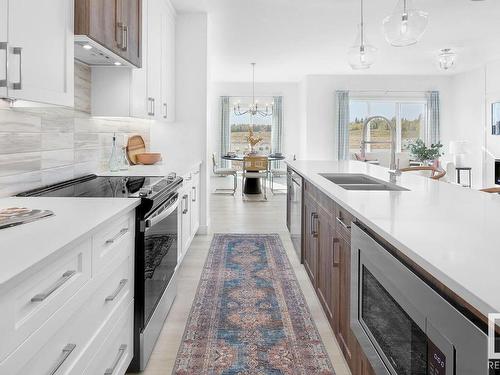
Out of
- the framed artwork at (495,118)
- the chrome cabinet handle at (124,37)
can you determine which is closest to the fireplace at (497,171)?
the framed artwork at (495,118)

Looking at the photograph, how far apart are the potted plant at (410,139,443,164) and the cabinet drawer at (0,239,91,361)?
9272mm

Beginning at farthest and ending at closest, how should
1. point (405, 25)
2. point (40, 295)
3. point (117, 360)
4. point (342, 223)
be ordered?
point (405, 25)
point (342, 223)
point (117, 360)
point (40, 295)

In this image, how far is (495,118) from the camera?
880cm

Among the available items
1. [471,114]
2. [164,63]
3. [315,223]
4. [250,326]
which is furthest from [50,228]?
[471,114]

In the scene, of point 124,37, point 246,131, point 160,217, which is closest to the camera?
point 160,217

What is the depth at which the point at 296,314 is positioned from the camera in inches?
110

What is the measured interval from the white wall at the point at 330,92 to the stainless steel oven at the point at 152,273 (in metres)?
8.03

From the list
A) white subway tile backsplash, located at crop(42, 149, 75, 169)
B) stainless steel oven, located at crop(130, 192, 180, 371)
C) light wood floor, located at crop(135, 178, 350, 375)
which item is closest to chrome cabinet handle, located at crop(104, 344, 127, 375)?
stainless steel oven, located at crop(130, 192, 180, 371)

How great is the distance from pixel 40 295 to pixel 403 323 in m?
0.96

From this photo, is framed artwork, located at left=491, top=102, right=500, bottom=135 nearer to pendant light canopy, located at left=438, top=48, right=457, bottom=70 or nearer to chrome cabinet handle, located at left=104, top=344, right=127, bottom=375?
pendant light canopy, located at left=438, top=48, right=457, bottom=70

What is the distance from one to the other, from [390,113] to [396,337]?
33.6 feet

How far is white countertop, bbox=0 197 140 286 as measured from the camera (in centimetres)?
103

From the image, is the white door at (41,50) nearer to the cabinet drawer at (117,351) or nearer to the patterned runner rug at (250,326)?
the cabinet drawer at (117,351)

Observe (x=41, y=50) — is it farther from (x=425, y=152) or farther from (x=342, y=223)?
(x=425, y=152)
